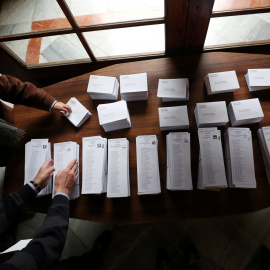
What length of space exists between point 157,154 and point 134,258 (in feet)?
3.66

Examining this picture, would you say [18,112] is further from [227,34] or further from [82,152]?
[227,34]

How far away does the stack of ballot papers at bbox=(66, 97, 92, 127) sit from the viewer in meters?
1.21

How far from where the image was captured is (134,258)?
165 cm

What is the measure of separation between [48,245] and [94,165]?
42cm

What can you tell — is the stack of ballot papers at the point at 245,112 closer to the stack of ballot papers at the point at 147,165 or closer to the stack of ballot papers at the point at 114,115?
the stack of ballot papers at the point at 147,165

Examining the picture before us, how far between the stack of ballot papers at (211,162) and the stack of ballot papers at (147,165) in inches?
9.1

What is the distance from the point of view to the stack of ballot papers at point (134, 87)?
117 centimetres

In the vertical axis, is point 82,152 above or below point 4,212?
above

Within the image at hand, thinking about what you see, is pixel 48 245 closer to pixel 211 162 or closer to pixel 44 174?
pixel 44 174

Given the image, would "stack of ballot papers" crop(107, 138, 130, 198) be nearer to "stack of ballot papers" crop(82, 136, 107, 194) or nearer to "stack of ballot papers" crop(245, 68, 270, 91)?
"stack of ballot papers" crop(82, 136, 107, 194)

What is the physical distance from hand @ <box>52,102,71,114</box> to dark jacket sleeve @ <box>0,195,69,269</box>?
0.52 m

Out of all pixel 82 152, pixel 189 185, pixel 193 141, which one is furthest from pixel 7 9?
pixel 189 185

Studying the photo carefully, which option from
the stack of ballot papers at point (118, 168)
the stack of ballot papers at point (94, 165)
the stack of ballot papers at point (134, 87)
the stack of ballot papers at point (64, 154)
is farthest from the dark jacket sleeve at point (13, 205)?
the stack of ballot papers at point (134, 87)

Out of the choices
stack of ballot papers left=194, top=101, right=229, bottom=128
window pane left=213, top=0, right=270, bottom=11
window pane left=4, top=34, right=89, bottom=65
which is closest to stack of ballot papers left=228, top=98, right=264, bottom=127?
stack of ballot papers left=194, top=101, right=229, bottom=128
